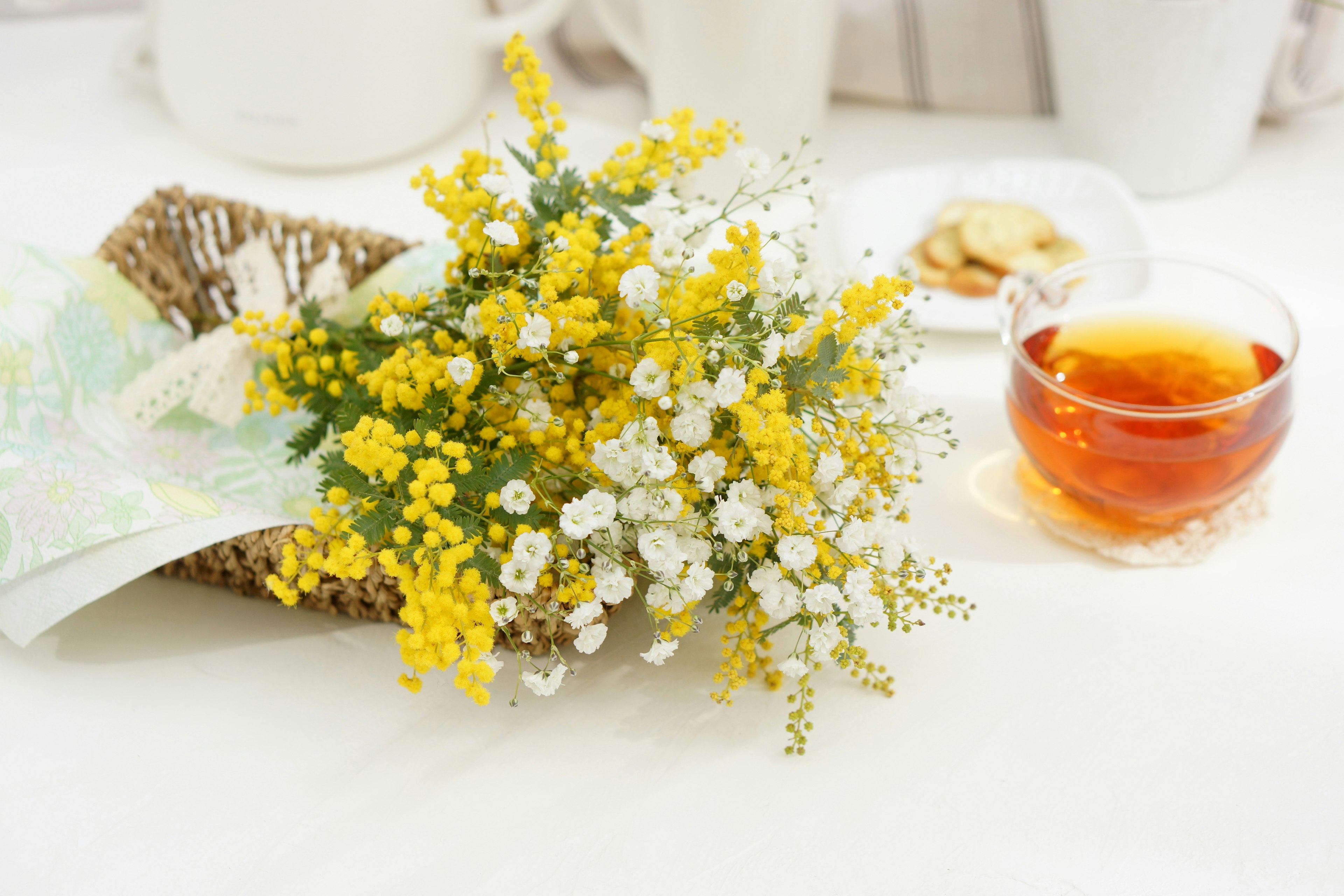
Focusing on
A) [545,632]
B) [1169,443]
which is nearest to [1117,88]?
[1169,443]

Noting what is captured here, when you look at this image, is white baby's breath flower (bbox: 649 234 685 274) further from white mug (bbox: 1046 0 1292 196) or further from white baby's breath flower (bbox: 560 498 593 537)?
white mug (bbox: 1046 0 1292 196)

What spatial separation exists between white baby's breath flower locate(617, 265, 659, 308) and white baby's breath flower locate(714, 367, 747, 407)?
0.05 metres

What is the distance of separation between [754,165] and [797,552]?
175 millimetres

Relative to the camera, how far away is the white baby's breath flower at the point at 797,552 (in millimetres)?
446

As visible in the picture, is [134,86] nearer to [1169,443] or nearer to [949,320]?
[949,320]

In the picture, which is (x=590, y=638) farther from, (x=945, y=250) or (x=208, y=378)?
(x=945, y=250)

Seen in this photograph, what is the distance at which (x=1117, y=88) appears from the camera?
83cm

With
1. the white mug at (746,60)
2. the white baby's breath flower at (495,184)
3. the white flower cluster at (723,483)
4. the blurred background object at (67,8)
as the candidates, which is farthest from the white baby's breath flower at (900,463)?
the blurred background object at (67,8)

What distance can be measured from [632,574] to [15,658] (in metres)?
0.32

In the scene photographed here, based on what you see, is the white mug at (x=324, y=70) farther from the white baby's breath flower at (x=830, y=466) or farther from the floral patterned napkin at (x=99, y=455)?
the white baby's breath flower at (x=830, y=466)

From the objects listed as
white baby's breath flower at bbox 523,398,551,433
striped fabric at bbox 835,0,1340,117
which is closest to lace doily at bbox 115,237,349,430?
white baby's breath flower at bbox 523,398,551,433

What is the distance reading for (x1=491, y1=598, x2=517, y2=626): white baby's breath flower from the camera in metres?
0.45

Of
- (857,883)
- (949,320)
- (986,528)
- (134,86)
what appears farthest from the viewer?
A: (134,86)

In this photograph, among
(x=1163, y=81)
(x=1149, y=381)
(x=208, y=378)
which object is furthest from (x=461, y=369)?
(x=1163, y=81)
